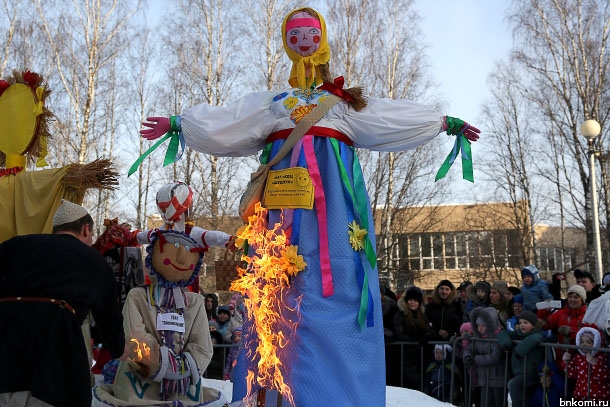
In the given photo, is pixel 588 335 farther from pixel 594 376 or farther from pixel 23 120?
pixel 23 120

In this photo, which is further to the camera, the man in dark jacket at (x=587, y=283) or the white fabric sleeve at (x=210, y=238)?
the man in dark jacket at (x=587, y=283)

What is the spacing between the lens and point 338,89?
4.32 m

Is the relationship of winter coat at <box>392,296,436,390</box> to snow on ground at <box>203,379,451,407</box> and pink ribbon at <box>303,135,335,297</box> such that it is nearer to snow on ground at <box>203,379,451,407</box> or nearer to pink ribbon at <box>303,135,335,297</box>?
snow on ground at <box>203,379,451,407</box>

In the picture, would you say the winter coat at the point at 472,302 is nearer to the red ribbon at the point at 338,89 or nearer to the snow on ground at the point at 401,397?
the snow on ground at the point at 401,397

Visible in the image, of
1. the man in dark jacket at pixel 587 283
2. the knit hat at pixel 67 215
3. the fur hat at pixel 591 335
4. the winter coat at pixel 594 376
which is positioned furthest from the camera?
the man in dark jacket at pixel 587 283

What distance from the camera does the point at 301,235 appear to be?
4.04m

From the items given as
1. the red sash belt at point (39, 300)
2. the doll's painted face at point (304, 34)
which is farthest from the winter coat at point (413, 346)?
the red sash belt at point (39, 300)

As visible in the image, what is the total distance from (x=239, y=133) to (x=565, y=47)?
49.8 feet

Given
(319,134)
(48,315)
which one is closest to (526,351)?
(319,134)

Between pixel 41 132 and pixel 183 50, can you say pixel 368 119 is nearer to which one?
pixel 41 132

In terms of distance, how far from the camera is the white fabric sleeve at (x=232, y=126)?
427cm

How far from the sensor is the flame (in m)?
4.44

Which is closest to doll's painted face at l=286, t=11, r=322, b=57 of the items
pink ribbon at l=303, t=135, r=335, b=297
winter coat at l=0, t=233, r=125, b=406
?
pink ribbon at l=303, t=135, r=335, b=297

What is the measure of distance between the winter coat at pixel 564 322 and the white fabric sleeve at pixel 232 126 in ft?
12.0
